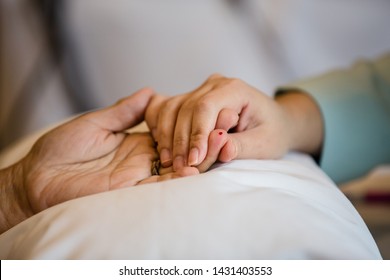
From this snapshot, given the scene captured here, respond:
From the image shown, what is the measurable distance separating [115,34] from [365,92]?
75cm

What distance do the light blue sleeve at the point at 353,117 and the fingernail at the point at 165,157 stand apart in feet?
1.06

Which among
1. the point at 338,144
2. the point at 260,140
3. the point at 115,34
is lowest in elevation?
the point at 338,144

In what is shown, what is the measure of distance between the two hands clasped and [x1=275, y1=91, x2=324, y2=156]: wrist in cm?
2

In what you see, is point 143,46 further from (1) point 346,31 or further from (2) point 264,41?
(1) point 346,31

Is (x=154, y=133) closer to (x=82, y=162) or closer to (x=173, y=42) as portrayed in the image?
(x=82, y=162)

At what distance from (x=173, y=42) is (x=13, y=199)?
0.82 m

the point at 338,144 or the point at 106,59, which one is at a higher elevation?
the point at 106,59

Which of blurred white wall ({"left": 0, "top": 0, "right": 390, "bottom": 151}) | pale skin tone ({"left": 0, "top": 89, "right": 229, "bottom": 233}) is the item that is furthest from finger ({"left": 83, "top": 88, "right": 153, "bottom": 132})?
blurred white wall ({"left": 0, "top": 0, "right": 390, "bottom": 151})

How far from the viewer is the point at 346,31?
1257 millimetres

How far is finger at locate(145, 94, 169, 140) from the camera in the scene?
0.55 metres

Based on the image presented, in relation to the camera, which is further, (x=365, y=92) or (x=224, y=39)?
(x=224, y=39)

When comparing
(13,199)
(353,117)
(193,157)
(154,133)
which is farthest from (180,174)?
(353,117)

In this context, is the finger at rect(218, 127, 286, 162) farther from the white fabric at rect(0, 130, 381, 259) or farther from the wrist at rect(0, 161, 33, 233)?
the wrist at rect(0, 161, 33, 233)

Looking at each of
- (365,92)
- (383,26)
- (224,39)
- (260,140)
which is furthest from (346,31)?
(260,140)
